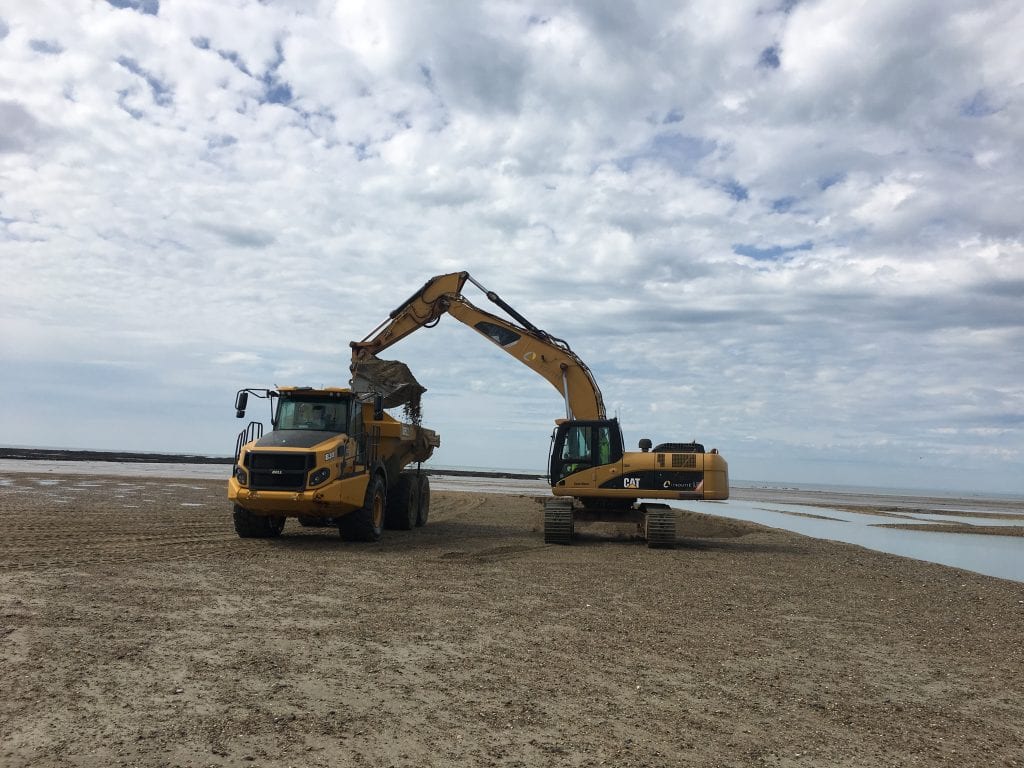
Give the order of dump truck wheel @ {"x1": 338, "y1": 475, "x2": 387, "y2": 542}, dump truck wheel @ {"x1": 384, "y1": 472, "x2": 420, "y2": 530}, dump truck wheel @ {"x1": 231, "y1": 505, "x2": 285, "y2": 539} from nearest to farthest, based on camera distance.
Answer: dump truck wheel @ {"x1": 231, "y1": 505, "x2": 285, "y2": 539} → dump truck wheel @ {"x1": 338, "y1": 475, "x2": 387, "y2": 542} → dump truck wheel @ {"x1": 384, "y1": 472, "x2": 420, "y2": 530}

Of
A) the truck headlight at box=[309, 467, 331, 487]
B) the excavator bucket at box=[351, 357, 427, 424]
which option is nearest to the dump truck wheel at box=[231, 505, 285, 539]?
the truck headlight at box=[309, 467, 331, 487]

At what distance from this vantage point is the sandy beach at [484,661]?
16.4 ft

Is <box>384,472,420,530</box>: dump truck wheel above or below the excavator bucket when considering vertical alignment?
below

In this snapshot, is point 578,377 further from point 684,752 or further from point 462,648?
point 684,752

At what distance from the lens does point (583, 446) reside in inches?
662

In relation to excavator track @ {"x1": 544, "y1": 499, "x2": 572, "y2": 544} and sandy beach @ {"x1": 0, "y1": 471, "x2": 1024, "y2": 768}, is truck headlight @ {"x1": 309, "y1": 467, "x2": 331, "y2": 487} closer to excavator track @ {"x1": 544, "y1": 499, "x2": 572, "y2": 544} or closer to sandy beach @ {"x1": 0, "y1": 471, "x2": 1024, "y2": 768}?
sandy beach @ {"x1": 0, "y1": 471, "x2": 1024, "y2": 768}

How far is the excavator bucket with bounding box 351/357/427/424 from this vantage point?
17.9 metres

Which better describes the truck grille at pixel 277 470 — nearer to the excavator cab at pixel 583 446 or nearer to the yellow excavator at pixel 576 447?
the yellow excavator at pixel 576 447

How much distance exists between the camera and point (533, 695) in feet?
19.7

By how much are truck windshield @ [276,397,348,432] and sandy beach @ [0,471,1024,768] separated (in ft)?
8.55

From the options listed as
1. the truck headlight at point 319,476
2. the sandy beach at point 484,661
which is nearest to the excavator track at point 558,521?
the sandy beach at point 484,661

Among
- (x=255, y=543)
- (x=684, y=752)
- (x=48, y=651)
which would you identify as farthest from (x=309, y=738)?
(x=255, y=543)

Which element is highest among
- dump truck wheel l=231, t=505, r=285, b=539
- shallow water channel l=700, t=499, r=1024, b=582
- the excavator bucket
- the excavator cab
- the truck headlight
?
the excavator bucket

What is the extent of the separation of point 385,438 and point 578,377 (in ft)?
15.6
